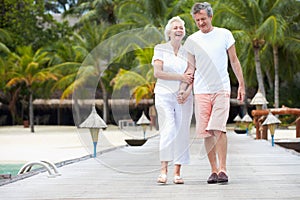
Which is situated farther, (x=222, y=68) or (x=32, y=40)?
(x=32, y=40)

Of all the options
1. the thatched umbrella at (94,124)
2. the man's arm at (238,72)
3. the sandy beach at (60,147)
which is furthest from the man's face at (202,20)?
the sandy beach at (60,147)

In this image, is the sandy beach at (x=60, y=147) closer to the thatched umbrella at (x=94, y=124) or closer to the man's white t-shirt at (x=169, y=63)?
the thatched umbrella at (x=94, y=124)

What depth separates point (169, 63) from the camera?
437 centimetres

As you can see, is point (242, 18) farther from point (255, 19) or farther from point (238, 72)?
point (238, 72)

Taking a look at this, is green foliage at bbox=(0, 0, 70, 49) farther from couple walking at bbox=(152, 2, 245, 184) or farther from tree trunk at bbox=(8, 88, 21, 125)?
couple walking at bbox=(152, 2, 245, 184)

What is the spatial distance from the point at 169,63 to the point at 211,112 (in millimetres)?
459

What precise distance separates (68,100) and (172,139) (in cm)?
3056

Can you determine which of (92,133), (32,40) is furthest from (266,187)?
(32,40)

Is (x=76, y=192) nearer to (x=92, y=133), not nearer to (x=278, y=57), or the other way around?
(x=92, y=133)

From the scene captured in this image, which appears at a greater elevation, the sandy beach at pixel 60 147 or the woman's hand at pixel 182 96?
the woman's hand at pixel 182 96

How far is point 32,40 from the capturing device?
3172cm

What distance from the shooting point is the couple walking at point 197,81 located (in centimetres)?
432

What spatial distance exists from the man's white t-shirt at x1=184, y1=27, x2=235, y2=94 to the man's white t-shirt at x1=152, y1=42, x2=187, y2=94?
0.27ft

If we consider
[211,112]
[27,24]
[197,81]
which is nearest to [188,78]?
[197,81]
